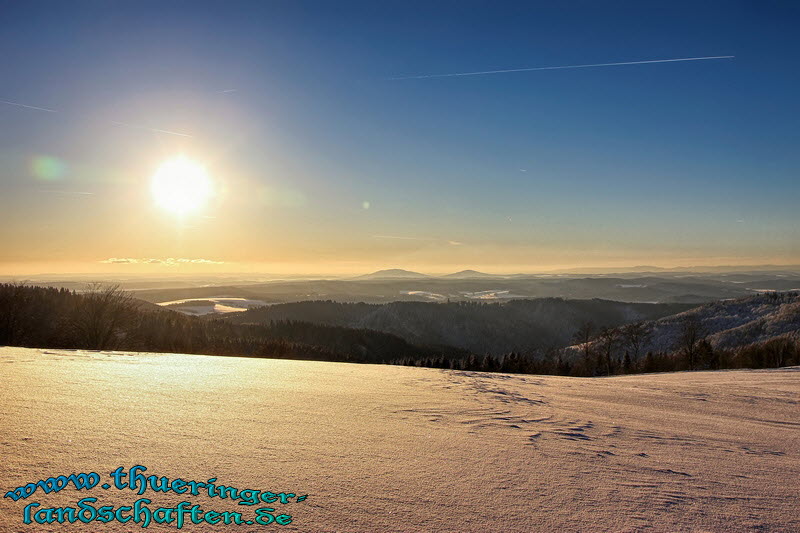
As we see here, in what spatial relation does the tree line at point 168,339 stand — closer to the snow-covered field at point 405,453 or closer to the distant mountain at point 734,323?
the distant mountain at point 734,323

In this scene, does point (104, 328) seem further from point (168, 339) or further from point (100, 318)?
point (168, 339)

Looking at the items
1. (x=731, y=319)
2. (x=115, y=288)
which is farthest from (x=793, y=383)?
(x=731, y=319)

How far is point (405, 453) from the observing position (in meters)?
4.37

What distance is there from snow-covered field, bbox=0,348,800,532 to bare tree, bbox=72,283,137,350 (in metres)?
21.6

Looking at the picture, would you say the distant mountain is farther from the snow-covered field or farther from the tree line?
the snow-covered field

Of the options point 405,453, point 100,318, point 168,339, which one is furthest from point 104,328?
point 168,339

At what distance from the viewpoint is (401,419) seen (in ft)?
19.4

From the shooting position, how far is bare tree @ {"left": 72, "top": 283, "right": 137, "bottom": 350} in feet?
86.6

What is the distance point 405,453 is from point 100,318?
29766mm

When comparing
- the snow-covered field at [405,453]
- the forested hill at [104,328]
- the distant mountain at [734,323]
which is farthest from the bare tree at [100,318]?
the distant mountain at [734,323]

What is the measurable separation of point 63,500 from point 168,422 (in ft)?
6.68

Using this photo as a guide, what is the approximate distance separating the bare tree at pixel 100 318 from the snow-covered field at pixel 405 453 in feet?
70.8

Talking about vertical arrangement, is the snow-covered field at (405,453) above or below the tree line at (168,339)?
above

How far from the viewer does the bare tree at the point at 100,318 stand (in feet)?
86.6
